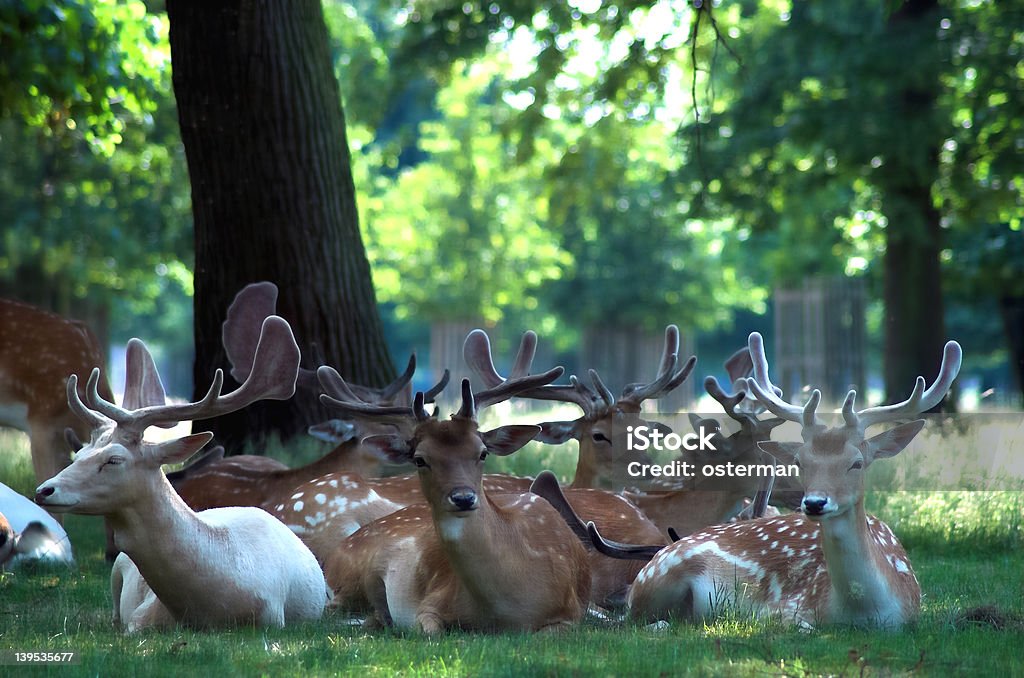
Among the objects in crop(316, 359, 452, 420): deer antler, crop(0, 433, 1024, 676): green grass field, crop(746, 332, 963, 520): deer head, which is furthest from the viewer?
crop(316, 359, 452, 420): deer antler

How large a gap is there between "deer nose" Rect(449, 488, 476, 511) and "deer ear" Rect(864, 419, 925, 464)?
1.66 meters

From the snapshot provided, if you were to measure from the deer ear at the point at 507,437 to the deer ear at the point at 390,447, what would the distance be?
0.34 m

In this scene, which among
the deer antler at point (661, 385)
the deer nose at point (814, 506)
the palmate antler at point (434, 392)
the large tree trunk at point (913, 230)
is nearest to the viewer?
the deer nose at point (814, 506)

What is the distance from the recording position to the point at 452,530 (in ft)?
17.8

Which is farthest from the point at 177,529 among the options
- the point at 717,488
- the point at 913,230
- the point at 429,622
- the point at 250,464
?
the point at 913,230

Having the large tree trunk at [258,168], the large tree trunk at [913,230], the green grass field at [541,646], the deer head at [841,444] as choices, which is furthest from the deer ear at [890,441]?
the large tree trunk at [913,230]

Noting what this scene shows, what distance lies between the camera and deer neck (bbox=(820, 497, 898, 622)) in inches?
212

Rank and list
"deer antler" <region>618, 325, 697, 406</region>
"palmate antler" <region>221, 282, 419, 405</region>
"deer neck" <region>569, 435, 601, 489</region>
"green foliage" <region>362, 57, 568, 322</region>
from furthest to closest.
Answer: "green foliage" <region>362, 57, 568, 322</region>
"deer neck" <region>569, 435, 601, 489</region>
"deer antler" <region>618, 325, 697, 406</region>
"palmate antler" <region>221, 282, 419, 405</region>

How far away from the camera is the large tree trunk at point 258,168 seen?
9.20 meters

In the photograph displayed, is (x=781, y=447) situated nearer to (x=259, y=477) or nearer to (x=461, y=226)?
(x=259, y=477)

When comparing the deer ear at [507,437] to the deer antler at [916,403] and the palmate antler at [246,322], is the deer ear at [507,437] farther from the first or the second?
the palmate antler at [246,322]

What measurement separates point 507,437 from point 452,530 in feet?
1.85

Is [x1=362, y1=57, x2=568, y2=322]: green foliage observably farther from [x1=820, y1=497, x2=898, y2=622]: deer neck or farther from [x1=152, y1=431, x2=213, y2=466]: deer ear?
[x1=820, y1=497, x2=898, y2=622]: deer neck

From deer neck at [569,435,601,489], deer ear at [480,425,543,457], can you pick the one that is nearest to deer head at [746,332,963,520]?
deer ear at [480,425,543,457]
